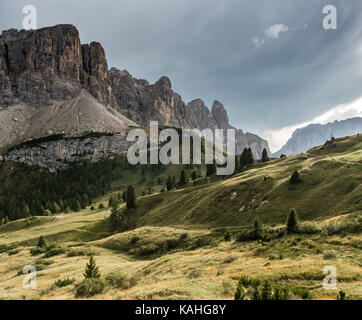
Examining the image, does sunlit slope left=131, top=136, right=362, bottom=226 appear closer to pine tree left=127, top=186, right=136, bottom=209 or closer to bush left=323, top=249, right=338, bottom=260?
pine tree left=127, top=186, right=136, bottom=209

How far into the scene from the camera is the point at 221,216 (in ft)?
185

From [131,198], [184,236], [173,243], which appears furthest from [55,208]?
[184,236]

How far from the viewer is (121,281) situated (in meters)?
23.8

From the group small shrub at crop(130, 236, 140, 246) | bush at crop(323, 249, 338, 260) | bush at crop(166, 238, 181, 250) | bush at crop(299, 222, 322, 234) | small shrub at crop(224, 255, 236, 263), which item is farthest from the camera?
small shrub at crop(130, 236, 140, 246)

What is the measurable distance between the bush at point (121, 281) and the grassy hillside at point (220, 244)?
14cm

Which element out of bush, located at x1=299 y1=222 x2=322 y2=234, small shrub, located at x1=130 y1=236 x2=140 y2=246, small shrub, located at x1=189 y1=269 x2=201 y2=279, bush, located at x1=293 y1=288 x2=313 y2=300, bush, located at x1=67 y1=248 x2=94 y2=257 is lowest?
bush, located at x1=67 y1=248 x2=94 y2=257

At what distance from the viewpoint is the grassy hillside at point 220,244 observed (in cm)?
1712

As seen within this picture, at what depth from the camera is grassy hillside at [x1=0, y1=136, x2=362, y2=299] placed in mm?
17125

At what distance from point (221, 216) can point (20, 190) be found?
18885 cm

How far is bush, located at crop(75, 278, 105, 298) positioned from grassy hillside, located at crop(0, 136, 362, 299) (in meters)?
0.64

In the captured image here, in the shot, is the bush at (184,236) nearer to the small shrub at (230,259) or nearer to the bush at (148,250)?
the bush at (148,250)

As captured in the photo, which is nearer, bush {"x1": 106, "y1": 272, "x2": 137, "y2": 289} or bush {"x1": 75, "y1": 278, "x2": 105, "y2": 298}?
bush {"x1": 75, "y1": 278, "x2": 105, "y2": 298}

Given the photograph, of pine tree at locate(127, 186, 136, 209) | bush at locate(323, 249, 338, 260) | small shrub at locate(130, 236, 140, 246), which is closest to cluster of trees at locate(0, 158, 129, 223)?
pine tree at locate(127, 186, 136, 209)
